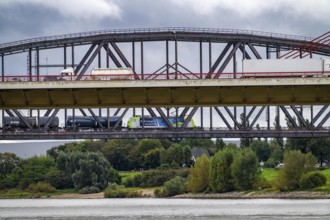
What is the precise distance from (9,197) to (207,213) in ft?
233

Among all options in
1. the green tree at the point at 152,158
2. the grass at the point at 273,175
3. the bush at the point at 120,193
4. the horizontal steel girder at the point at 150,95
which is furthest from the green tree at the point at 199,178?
the horizontal steel girder at the point at 150,95

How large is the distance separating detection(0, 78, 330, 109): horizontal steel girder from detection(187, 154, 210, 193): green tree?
73187 mm

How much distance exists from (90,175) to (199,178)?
943 inches

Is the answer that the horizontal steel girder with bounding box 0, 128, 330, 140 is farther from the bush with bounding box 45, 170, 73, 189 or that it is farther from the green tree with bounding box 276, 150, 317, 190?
the bush with bounding box 45, 170, 73, 189

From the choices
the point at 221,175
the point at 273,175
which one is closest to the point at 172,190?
the point at 221,175

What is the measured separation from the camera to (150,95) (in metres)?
71.4

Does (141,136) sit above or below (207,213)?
above

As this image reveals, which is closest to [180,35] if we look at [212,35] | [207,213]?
[212,35]

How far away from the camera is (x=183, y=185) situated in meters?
148

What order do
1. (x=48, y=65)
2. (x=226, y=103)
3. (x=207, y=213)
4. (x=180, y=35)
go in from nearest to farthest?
(x=226, y=103) → (x=207, y=213) → (x=48, y=65) → (x=180, y=35)

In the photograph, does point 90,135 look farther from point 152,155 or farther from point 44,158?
Result: point 152,155

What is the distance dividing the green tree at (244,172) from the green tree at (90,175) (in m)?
27.3

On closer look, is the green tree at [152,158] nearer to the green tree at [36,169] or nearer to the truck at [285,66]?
the green tree at [36,169]

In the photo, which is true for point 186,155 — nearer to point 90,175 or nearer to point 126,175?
point 126,175
